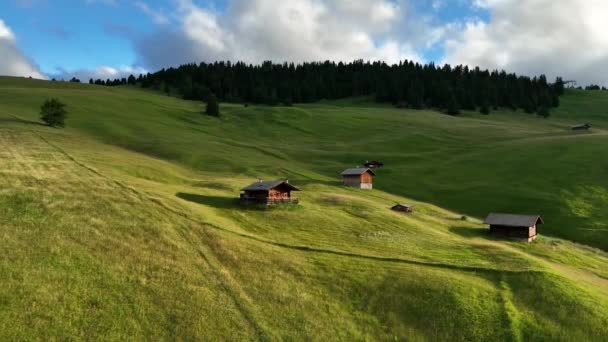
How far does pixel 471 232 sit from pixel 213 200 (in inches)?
1167

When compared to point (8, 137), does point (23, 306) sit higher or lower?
lower

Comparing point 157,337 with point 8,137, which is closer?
point 157,337

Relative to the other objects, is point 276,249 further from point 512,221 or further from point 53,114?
point 53,114

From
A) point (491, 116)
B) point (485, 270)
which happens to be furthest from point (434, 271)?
point (491, 116)

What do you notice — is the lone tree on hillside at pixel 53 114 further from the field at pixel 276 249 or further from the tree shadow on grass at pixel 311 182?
the tree shadow on grass at pixel 311 182

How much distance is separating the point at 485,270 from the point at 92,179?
4184 centimetres

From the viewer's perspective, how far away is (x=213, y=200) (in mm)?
64250

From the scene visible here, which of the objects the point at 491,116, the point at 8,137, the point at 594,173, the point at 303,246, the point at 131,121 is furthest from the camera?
the point at 491,116

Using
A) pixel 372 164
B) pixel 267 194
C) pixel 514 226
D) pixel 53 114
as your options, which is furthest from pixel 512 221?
pixel 53 114

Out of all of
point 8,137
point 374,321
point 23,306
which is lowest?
point 374,321

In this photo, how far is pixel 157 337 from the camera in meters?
34.0

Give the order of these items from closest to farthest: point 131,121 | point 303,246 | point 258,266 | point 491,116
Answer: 1. point 258,266
2. point 303,246
3. point 131,121
4. point 491,116

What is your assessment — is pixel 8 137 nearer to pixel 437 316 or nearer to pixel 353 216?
pixel 353 216

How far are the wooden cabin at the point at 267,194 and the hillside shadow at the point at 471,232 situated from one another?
18581mm
